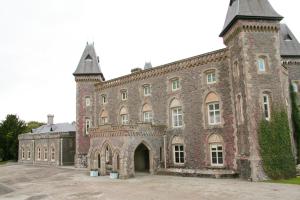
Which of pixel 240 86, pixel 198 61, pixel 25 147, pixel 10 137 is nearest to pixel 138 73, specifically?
pixel 198 61

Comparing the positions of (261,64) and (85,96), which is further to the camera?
(85,96)

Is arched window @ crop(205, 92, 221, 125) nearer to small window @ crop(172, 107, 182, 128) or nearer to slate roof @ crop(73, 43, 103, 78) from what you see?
small window @ crop(172, 107, 182, 128)

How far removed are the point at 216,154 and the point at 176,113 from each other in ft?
19.2

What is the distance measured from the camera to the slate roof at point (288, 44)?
2784cm

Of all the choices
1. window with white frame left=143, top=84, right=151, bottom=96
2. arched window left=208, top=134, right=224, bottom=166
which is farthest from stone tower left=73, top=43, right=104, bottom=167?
arched window left=208, top=134, right=224, bottom=166

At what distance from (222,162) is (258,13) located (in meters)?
12.6

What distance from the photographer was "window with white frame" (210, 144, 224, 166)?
922 inches

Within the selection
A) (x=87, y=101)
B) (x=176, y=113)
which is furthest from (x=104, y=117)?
(x=176, y=113)

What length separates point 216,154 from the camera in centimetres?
2370

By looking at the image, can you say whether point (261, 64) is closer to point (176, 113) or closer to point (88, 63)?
point (176, 113)

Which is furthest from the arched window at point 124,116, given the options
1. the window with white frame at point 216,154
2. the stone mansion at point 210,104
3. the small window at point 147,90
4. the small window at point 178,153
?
the window with white frame at point 216,154

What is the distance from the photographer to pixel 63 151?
130 ft

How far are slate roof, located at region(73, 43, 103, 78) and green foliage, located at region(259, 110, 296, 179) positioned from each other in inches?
912

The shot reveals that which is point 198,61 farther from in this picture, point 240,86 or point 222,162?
point 222,162
